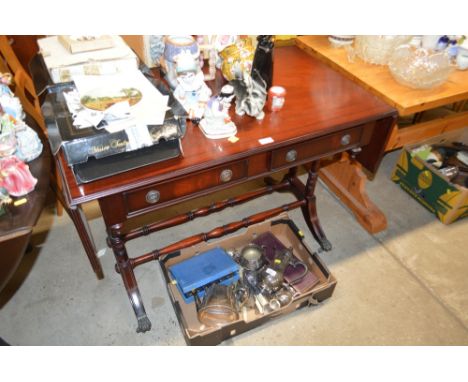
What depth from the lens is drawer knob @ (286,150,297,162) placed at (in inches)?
55.1

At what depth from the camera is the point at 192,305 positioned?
5.61 feet

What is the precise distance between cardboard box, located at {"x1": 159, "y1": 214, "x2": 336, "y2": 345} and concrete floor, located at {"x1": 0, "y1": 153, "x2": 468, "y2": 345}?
0.09 metres

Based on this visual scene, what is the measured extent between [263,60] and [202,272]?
992mm

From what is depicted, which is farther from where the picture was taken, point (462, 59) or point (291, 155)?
point (462, 59)

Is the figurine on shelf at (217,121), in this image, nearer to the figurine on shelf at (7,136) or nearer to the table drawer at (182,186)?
the table drawer at (182,186)

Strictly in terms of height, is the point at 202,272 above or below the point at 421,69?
below

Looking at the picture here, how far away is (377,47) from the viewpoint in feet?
6.02

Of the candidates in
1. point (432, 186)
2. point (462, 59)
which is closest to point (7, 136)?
point (462, 59)

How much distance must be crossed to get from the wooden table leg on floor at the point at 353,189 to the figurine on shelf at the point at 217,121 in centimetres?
100

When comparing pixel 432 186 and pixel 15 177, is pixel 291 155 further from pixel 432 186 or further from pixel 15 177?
A: pixel 432 186

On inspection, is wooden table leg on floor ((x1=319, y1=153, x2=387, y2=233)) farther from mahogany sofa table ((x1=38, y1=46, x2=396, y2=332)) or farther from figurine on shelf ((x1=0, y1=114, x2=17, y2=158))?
figurine on shelf ((x1=0, y1=114, x2=17, y2=158))

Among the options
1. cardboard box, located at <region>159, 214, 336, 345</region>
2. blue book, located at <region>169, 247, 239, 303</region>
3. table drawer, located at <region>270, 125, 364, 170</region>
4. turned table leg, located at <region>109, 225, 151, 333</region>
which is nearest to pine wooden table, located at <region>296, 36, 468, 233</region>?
table drawer, located at <region>270, 125, 364, 170</region>

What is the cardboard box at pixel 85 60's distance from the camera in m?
1.33

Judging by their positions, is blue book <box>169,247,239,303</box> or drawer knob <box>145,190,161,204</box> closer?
drawer knob <box>145,190,161,204</box>
